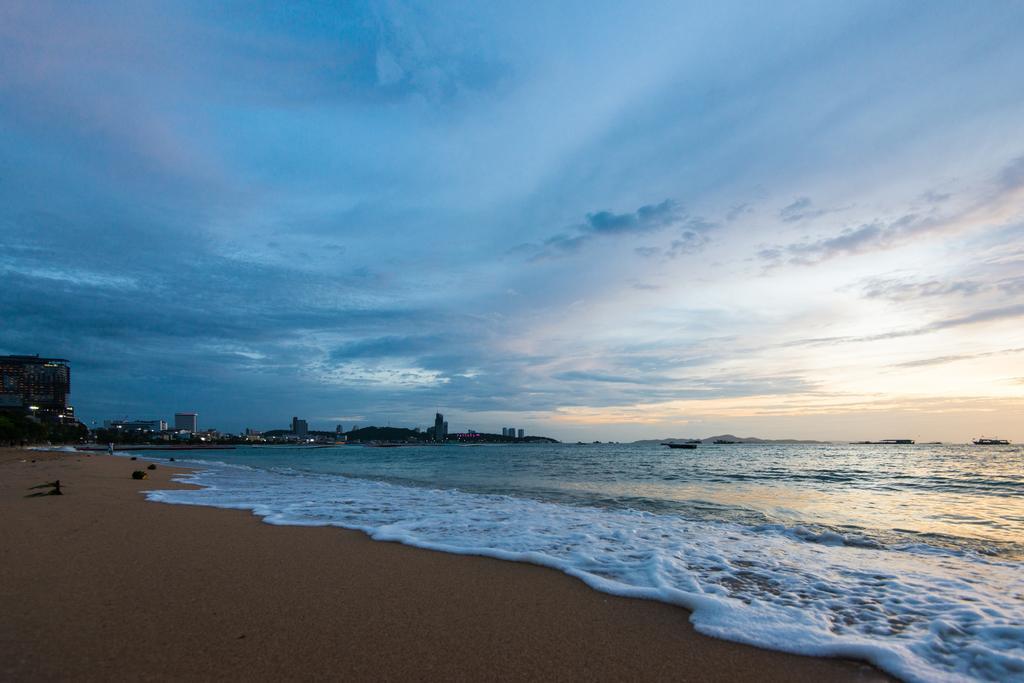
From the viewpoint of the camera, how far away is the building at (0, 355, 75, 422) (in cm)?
14449

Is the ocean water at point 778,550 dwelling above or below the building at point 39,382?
below

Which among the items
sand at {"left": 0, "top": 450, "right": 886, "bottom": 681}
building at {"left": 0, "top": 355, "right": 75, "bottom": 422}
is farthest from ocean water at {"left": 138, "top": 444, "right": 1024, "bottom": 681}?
building at {"left": 0, "top": 355, "right": 75, "bottom": 422}

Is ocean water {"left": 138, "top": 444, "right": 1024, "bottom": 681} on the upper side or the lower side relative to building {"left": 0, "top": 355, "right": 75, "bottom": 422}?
lower

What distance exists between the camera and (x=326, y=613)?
4.43m

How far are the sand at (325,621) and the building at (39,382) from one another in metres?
179

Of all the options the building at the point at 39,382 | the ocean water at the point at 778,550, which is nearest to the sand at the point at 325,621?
the ocean water at the point at 778,550

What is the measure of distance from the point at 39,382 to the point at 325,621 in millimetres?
202857

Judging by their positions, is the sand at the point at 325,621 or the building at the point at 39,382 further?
the building at the point at 39,382

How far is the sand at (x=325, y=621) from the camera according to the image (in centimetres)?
339

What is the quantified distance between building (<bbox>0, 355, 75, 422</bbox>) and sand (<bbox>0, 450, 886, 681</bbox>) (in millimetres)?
179126

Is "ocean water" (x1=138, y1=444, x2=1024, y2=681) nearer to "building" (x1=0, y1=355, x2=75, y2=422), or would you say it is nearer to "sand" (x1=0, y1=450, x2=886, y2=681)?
"sand" (x1=0, y1=450, x2=886, y2=681)

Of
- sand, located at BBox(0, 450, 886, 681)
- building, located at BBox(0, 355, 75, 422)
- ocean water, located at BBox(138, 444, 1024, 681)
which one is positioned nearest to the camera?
sand, located at BBox(0, 450, 886, 681)

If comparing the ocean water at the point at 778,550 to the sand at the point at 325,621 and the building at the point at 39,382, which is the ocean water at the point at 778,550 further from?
the building at the point at 39,382

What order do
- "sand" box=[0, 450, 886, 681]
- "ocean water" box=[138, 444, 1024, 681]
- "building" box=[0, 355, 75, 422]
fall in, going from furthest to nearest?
"building" box=[0, 355, 75, 422] < "ocean water" box=[138, 444, 1024, 681] < "sand" box=[0, 450, 886, 681]
